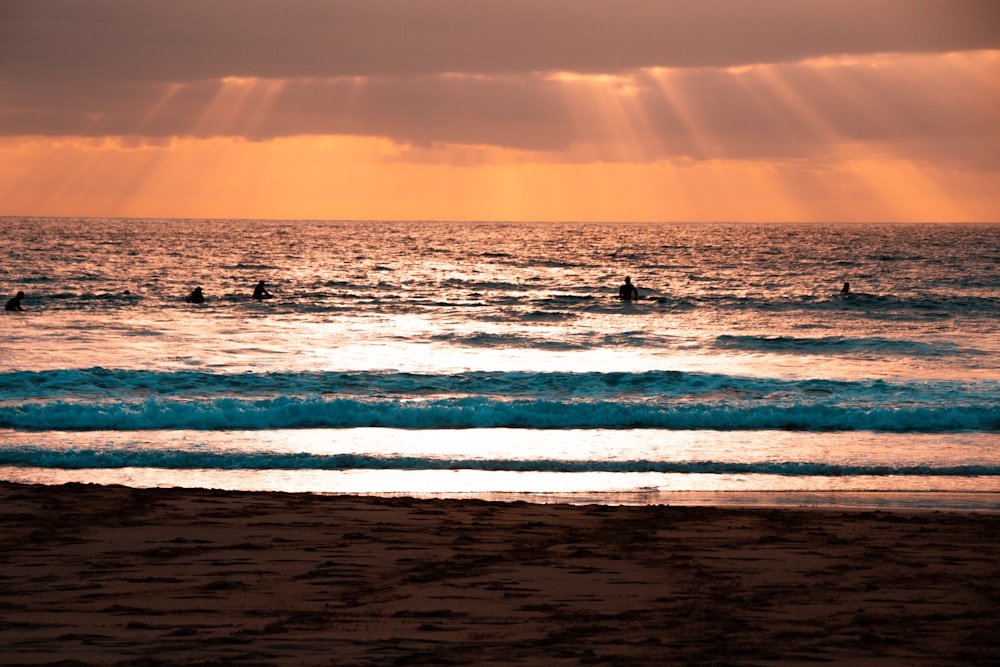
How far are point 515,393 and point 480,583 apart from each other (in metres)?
12.9

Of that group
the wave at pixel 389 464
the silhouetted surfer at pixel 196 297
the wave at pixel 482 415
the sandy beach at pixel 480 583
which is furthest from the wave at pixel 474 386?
the silhouetted surfer at pixel 196 297

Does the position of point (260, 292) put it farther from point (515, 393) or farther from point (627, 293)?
point (515, 393)

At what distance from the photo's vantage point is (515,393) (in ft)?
65.6

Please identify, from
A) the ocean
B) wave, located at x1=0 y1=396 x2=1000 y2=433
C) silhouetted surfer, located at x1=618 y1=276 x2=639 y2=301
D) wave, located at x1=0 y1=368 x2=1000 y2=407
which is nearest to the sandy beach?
the ocean

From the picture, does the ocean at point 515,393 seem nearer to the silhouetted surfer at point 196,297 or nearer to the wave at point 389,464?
the wave at point 389,464

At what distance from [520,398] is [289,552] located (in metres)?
11.4

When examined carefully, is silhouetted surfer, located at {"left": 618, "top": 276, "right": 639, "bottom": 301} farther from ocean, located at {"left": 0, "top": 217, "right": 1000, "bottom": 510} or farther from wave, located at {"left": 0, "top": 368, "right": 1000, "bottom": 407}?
wave, located at {"left": 0, "top": 368, "right": 1000, "bottom": 407}

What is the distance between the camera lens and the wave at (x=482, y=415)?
16.0 meters

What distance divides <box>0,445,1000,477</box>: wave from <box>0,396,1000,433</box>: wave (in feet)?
8.36

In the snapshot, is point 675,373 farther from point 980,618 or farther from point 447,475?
point 980,618

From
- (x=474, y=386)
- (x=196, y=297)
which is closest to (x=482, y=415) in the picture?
(x=474, y=386)

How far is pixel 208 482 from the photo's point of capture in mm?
11758

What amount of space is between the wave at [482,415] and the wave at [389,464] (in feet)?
8.36

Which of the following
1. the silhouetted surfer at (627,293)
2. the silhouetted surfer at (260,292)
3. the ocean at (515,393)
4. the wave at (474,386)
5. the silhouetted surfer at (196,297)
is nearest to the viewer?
the ocean at (515,393)
